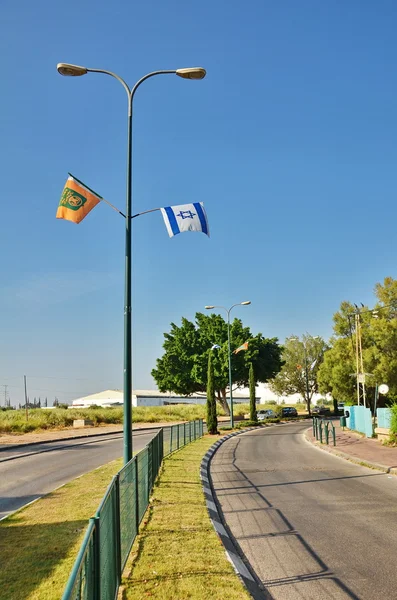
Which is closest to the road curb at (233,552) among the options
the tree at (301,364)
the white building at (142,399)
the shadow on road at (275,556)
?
the shadow on road at (275,556)

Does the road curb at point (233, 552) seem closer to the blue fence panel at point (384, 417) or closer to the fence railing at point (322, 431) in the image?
the fence railing at point (322, 431)

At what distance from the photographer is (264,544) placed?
855 cm

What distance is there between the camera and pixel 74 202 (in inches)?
505

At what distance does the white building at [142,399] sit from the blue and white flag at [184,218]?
106 metres

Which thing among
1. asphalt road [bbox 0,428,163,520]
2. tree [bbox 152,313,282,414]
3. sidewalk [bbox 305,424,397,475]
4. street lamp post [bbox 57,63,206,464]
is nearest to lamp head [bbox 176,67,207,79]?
street lamp post [bbox 57,63,206,464]

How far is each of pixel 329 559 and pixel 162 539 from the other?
2.42 m

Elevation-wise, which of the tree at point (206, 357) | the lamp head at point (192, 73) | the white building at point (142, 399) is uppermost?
the lamp head at point (192, 73)

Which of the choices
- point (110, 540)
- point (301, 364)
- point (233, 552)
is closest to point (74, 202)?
point (233, 552)

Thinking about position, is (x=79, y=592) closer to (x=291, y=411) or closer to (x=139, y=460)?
(x=139, y=460)

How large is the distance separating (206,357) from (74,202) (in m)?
49.8

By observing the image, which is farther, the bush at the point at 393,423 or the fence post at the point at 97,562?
the bush at the point at 393,423

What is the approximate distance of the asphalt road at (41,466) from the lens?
45.5 feet

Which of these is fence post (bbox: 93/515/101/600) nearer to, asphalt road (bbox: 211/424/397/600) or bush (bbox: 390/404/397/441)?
asphalt road (bbox: 211/424/397/600)

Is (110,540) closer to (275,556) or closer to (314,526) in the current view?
(275,556)
